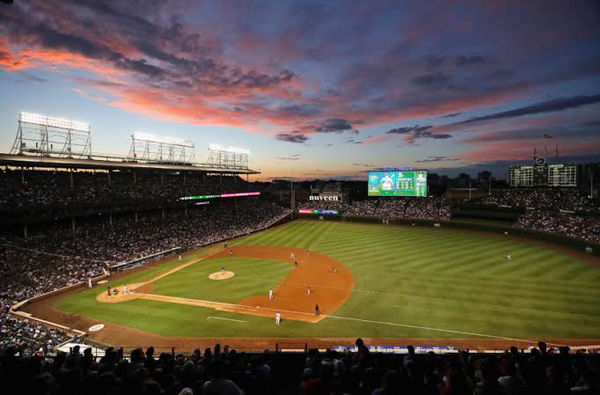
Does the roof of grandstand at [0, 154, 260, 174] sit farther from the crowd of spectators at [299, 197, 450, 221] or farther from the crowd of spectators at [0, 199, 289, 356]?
the crowd of spectators at [299, 197, 450, 221]

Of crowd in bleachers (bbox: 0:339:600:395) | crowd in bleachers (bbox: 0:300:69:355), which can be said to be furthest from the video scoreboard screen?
crowd in bleachers (bbox: 0:300:69:355)

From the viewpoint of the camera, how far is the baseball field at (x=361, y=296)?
19.6 meters

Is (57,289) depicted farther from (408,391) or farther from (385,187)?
(385,187)

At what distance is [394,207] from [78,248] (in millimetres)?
59052

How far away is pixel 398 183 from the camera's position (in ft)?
208

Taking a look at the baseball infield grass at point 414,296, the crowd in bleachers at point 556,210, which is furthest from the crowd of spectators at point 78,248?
the crowd in bleachers at point 556,210

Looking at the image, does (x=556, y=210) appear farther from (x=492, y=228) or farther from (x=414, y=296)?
(x=414, y=296)

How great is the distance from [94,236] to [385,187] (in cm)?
5278

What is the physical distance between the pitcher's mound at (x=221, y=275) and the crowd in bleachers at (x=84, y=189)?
66.5ft

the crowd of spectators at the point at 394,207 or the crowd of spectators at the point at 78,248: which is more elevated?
the crowd of spectators at the point at 394,207

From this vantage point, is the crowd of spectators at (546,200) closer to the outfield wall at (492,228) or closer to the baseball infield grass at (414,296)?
the outfield wall at (492,228)

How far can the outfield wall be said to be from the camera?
3659 centimetres

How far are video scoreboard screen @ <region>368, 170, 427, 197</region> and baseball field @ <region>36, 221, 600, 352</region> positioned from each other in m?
22.8

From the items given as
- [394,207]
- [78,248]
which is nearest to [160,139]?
[78,248]
